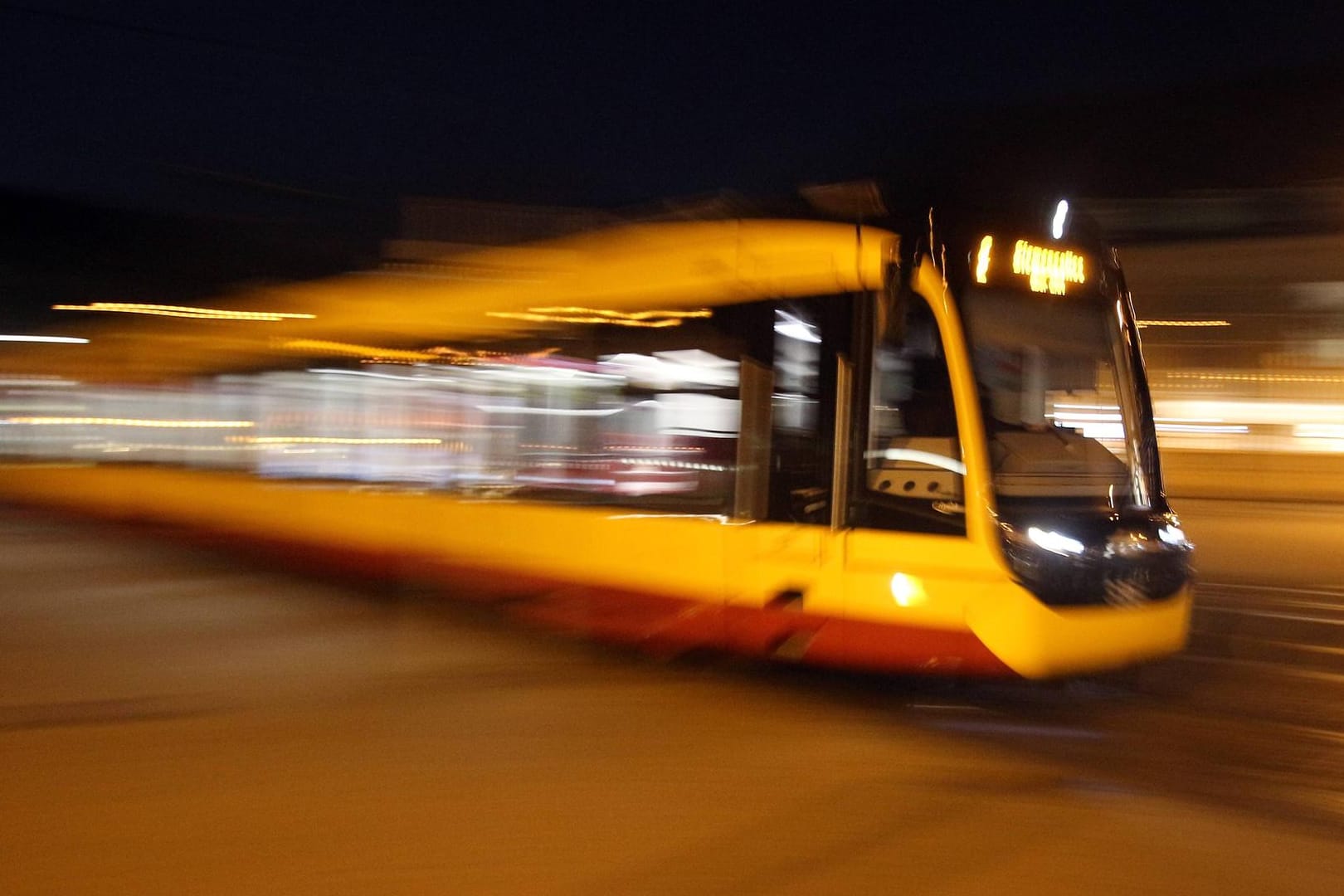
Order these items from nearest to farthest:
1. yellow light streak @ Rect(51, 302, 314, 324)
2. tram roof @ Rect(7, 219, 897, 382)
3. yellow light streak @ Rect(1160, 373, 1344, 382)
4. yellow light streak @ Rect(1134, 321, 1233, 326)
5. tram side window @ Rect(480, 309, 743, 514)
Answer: tram roof @ Rect(7, 219, 897, 382) → tram side window @ Rect(480, 309, 743, 514) → yellow light streak @ Rect(51, 302, 314, 324) → yellow light streak @ Rect(1160, 373, 1344, 382) → yellow light streak @ Rect(1134, 321, 1233, 326)

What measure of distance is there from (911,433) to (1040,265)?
125cm

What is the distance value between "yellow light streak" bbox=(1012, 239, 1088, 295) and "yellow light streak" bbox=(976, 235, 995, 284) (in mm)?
195

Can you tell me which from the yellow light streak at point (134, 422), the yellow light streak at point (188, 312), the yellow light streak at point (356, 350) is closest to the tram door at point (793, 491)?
the yellow light streak at point (356, 350)

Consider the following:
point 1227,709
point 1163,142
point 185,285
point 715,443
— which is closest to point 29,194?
point 185,285

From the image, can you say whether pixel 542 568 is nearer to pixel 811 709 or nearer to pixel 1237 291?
pixel 811 709

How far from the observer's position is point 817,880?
179 inches

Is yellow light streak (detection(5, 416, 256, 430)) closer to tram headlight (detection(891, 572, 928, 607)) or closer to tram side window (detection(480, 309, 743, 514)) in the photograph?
tram side window (detection(480, 309, 743, 514))

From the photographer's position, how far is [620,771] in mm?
5973

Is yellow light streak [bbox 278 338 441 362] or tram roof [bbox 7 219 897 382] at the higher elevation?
tram roof [bbox 7 219 897 382]

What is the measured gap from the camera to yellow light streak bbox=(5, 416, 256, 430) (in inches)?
476

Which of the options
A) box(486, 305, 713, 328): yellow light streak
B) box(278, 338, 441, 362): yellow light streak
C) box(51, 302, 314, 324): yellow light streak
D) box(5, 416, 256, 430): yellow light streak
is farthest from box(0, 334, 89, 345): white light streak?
box(486, 305, 713, 328): yellow light streak

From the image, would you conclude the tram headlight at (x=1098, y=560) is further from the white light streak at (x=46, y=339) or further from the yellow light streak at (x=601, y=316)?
the white light streak at (x=46, y=339)

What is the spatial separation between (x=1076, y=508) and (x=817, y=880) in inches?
113

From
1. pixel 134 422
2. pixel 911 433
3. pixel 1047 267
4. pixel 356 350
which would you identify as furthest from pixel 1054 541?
pixel 134 422
